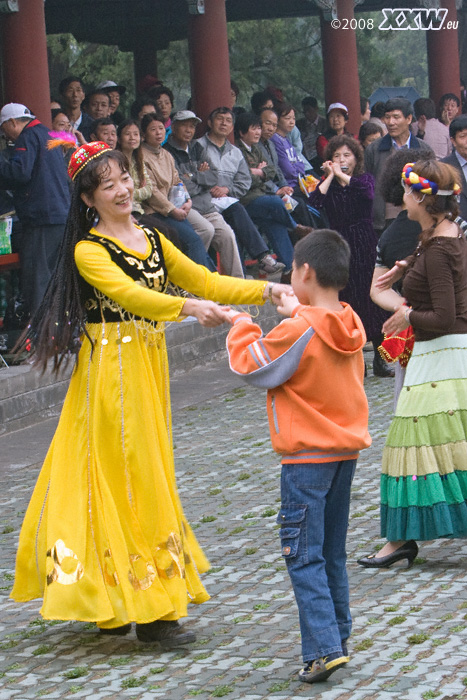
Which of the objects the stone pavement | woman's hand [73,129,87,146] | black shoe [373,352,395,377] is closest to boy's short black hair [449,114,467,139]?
black shoe [373,352,395,377]

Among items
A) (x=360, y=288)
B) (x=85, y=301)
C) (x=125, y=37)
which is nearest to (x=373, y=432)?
(x=360, y=288)

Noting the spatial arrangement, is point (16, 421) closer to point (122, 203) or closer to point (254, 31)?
point (122, 203)

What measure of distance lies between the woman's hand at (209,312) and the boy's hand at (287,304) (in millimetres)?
180

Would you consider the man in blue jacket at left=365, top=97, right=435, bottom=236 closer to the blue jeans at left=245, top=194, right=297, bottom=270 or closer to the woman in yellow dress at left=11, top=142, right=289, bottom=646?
the blue jeans at left=245, top=194, right=297, bottom=270

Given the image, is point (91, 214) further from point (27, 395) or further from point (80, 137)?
point (80, 137)

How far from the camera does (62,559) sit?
469 cm

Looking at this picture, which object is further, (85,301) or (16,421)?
(16,421)

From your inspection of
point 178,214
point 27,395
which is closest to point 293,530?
point 27,395

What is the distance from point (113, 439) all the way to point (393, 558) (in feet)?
4.91

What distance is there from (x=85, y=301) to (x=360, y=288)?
19.1 feet

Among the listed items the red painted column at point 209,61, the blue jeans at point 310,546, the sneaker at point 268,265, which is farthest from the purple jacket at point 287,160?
the blue jeans at point 310,546

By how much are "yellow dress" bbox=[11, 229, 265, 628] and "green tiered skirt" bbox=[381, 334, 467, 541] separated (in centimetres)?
110

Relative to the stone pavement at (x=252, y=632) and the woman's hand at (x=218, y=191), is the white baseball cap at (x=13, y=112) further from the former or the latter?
the stone pavement at (x=252, y=632)

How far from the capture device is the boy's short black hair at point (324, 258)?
4.15 m
